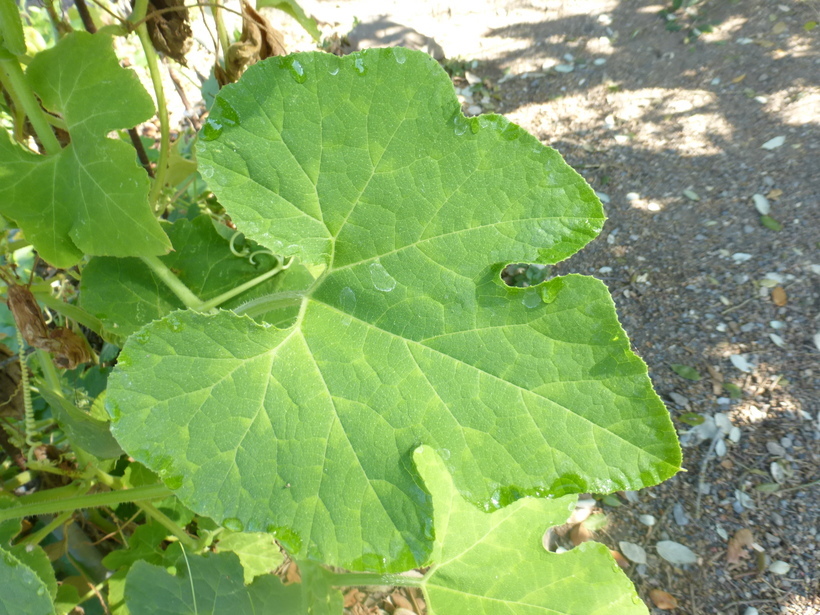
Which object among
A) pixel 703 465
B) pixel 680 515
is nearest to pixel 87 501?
pixel 680 515

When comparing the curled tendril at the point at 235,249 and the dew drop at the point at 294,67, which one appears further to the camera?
the curled tendril at the point at 235,249

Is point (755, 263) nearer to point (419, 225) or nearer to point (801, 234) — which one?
point (801, 234)

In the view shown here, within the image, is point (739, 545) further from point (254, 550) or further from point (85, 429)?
point (85, 429)

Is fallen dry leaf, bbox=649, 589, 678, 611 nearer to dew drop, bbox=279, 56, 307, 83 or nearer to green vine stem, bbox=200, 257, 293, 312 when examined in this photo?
green vine stem, bbox=200, 257, 293, 312

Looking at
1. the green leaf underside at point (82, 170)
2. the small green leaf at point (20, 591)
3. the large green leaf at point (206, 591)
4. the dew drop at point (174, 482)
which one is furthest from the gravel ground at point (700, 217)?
the green leaf underside at point (82, 170)

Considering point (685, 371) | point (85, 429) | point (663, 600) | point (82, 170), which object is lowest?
point (663, 600)

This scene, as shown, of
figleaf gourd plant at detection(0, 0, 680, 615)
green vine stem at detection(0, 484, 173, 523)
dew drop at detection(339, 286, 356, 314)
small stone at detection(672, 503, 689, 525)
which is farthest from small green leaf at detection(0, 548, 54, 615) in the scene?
small stone at detection(672, 503, 689, 525)

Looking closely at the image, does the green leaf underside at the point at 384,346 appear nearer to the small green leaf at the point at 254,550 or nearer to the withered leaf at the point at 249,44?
the withered leaf at the point at 249,44
